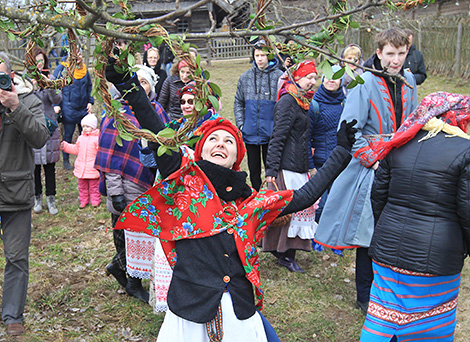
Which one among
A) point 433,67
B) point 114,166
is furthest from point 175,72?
point 433,67

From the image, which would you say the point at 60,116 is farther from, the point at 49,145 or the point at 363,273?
the point at 363,273

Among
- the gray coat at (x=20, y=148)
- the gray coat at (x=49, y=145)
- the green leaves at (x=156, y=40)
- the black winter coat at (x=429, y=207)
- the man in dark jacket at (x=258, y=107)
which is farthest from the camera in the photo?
the gray coat at (x=49, y=145)

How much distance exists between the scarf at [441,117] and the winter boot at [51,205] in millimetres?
5498

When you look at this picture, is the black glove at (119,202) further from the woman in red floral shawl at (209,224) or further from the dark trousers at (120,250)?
the woman in red floral shawl at (209,224)

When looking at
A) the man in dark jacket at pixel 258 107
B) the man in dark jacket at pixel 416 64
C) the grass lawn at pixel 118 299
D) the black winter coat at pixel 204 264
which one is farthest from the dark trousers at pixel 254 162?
the black winter coat at pixel 204 264

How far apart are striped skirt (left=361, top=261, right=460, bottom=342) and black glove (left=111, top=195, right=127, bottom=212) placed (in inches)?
83.3

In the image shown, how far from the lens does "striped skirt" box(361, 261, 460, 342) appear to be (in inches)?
123

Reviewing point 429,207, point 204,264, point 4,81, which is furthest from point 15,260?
point 429,207

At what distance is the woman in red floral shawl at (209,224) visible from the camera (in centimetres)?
253

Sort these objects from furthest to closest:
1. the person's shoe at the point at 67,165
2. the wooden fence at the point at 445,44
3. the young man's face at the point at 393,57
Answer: the wooden fence at the point at 445,44
the person's shoe at the point at 67,165
the young man's face at the point at 393,57

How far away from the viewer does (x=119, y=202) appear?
415cm

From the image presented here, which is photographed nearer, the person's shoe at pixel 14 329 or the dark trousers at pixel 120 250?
the person's shoe at pixel 14 329

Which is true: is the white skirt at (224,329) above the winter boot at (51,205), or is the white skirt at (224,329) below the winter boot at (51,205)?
above

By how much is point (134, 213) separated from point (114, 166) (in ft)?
5.33
